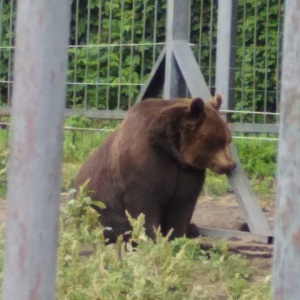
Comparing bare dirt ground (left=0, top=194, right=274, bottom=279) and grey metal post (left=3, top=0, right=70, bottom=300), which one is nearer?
grey metal post (left=3, top=0, right=70, bottom=300)

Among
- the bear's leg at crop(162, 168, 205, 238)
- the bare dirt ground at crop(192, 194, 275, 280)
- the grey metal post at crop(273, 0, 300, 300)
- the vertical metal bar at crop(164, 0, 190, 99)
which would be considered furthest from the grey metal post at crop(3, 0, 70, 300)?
the vertical metal bar at crop(164, 0, 190, 99)

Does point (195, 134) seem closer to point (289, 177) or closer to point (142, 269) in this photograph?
point (142, 269)

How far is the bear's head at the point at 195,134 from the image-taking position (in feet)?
20.0

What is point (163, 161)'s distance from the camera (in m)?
6.14

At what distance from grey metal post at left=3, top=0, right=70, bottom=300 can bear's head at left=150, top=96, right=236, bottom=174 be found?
4232 mm

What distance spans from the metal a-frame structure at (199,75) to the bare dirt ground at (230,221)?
0.39ft

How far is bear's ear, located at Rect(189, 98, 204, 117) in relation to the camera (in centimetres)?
599

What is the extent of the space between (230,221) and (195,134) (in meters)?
1.24

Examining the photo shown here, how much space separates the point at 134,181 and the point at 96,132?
115 inches

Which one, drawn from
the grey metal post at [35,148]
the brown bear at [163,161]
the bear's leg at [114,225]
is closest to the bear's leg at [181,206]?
the brown bear at [163,161]

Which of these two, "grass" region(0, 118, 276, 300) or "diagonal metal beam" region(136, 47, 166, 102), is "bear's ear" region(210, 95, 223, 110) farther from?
"grass" region(0, 118, 276, 300)

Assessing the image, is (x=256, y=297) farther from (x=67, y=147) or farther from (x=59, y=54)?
(x=67, y=147)

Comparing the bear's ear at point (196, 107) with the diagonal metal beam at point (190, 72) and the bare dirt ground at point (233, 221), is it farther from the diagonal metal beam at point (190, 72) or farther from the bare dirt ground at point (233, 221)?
the bare dirt ground at point (233, 221)

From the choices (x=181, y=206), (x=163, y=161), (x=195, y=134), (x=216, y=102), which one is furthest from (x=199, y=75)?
(x=181, y=206)
